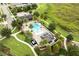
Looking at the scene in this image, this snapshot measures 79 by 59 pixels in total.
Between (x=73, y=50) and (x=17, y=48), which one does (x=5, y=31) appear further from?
(x=73, y=50)

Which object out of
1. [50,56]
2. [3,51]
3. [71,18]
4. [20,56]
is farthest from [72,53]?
[3,51]

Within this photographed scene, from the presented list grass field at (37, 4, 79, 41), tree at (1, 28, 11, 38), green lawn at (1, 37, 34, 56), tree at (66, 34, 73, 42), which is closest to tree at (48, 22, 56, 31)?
grass field at (37, 4, 79, 41)

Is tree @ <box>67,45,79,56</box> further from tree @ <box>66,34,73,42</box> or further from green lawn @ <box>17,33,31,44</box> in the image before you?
green lawn @ <box>17,33,31,44</box>

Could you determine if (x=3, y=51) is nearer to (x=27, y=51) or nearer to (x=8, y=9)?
(x=27, y=51)

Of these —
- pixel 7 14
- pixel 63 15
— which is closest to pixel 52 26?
pixel 63 15

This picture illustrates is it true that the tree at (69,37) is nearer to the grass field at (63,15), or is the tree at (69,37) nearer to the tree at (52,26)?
the grass field at (63,15)

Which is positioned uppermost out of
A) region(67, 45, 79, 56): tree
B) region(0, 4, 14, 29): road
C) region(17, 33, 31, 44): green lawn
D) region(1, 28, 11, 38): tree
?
region(0, 4, 14, 29): road

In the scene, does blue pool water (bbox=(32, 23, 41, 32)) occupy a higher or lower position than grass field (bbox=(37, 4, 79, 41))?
lower
